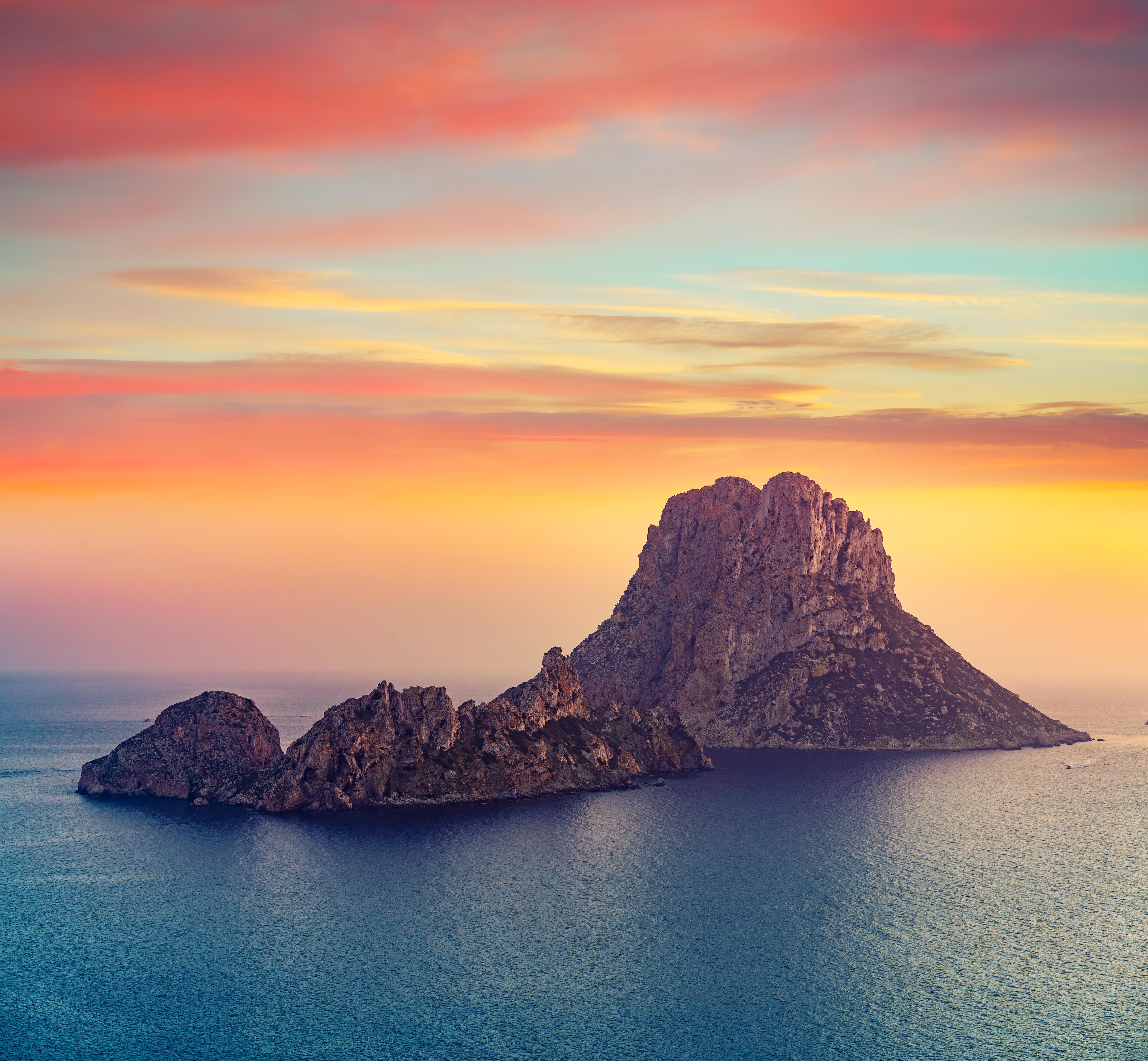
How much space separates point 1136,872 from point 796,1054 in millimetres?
87287

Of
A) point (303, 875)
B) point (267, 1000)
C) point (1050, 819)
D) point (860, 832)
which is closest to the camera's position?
point (267, 1000)

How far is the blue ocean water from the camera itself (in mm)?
98312

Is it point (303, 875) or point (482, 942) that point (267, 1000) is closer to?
point (482, 942)

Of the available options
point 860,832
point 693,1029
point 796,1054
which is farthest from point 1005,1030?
point 860,832

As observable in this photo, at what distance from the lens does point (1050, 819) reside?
632 feet

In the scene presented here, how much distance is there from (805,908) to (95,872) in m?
99.5

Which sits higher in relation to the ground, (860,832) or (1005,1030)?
(860,832)

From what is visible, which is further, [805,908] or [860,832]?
[860,832]

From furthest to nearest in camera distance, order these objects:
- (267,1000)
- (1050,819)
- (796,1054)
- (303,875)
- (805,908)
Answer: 1. (1050,819)
2. (303,875)
3. (805,908)
4. (267,1000)
5. (796,1054)

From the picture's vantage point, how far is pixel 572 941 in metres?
124

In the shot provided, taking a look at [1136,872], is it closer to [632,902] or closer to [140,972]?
[632,902]

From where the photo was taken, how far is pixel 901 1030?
326 feet

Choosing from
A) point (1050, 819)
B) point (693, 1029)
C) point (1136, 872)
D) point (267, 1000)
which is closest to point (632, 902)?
point (693, 1029)

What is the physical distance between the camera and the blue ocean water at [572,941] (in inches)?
3871
